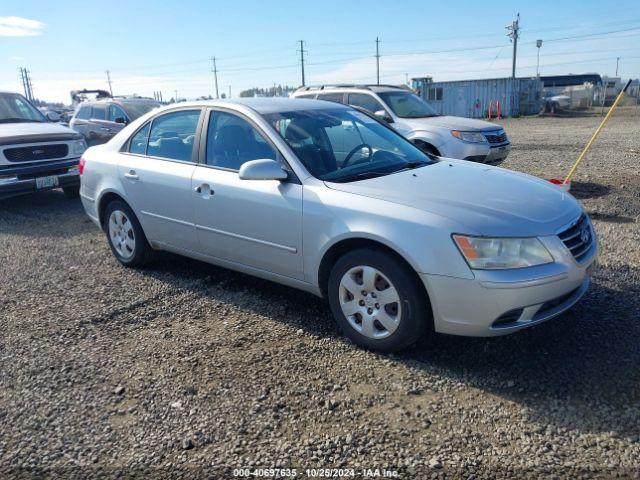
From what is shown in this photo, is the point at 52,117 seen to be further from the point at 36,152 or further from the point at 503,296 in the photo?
the point at 503,296

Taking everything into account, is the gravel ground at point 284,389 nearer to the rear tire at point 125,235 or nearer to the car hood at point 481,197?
the rear tire at point 125,235

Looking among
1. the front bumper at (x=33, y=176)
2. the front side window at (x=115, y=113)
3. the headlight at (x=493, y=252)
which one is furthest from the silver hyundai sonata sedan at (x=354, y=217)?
the front side window at (x=115, y=113)

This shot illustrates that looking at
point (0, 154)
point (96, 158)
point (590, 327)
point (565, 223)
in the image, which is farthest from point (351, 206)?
point (0, 154)

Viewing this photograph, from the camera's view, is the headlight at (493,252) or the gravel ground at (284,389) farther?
the headlight at (493,252)

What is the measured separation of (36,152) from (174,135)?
488 centimetres

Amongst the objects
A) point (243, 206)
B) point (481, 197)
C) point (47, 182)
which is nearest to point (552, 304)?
point (481, 197)

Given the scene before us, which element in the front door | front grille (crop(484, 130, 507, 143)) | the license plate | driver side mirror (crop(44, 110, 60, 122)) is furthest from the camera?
driver side mirror (crop(44, 110, 60, 122))

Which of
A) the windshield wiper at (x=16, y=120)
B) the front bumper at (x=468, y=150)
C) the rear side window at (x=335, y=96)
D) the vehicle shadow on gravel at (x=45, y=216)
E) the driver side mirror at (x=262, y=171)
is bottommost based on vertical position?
the vehicle shadow on gravel at (x=45, y=216)

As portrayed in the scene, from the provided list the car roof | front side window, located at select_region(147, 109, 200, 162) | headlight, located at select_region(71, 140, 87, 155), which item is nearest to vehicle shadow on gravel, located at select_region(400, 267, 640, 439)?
the car roof

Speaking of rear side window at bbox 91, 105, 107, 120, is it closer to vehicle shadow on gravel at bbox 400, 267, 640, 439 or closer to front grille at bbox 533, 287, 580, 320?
vehicle shadow on gravel at bbox 400, 267, 640, 439

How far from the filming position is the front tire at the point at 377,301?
3.49 metres

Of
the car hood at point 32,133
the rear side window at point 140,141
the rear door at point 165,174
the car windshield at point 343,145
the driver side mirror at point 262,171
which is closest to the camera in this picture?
the driver side mirror at point 262,171

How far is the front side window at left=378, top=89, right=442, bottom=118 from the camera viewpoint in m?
10.2

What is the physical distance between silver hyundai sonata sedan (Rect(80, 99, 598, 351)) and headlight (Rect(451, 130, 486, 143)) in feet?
14.6
